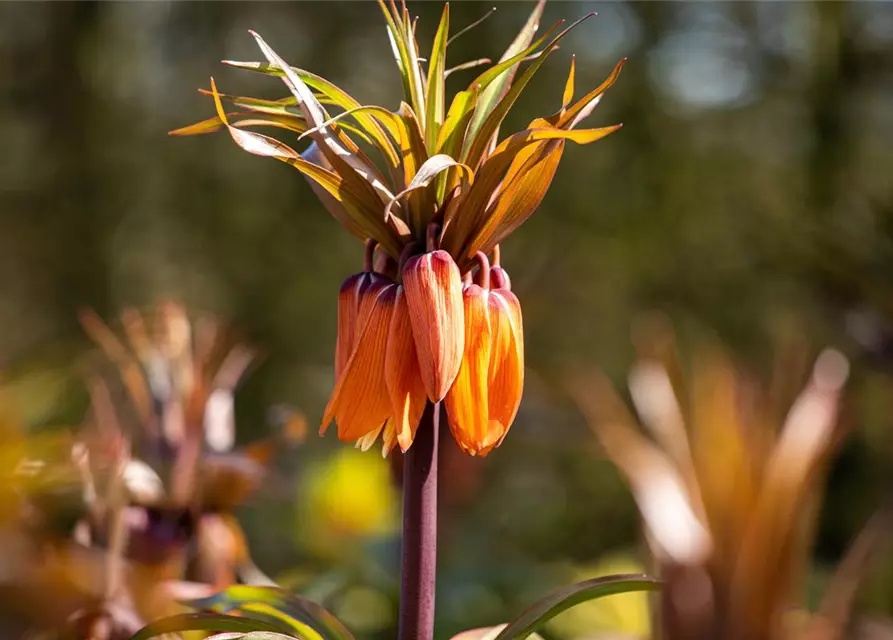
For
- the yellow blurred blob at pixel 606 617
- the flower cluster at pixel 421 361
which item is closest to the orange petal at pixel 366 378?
the flower cluster at pixel 421 361

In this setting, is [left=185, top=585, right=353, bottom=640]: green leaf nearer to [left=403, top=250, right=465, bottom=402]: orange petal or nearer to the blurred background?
[left=403, top=250, right=465, bottom=402]: orange petal

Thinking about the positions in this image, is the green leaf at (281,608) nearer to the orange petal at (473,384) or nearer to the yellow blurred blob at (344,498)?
the orange petal at (473,384)

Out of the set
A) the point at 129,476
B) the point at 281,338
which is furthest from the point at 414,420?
the point at 281,338

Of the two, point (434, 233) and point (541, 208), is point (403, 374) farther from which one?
point (541, 208)

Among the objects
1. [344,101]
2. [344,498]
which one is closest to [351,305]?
[344,101]

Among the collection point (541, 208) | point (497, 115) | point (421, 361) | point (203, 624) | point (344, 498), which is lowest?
point (203, 624)
